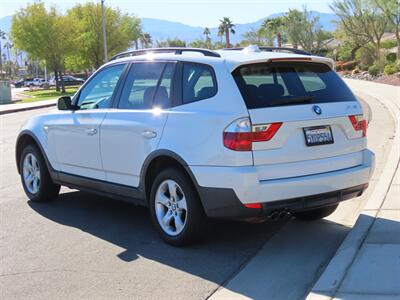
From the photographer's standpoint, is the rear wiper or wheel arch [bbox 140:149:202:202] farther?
wheel arch [bbox 140:149:202:202]

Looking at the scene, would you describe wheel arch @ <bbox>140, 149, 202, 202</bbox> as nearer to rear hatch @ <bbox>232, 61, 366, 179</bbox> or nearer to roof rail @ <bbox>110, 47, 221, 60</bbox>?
rear hatch @ <bbox>232, 61, 366, 179</bbox>

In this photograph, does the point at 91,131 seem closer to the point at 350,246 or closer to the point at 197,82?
the point at 197,82

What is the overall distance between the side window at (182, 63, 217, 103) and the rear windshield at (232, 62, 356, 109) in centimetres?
26

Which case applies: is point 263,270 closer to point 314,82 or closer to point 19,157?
point 314,82

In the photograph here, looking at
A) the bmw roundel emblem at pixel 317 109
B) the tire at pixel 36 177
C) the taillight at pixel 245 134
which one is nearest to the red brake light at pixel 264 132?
the taillight at pixel 245 134

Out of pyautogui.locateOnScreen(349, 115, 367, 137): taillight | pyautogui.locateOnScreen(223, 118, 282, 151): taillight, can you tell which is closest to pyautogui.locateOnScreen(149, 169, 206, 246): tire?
pyautogui.locateOnScreen(223, 118, 282, 151): taillight

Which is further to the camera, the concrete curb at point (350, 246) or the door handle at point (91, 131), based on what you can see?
the door handle at point (91, 131)

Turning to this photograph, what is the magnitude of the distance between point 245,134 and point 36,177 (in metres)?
3.84

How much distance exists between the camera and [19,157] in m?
8.12

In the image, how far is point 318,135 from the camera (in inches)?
207

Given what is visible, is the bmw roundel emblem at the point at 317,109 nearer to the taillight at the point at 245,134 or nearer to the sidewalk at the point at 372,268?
the taillight at the point at 245,134

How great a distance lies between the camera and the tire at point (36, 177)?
7570mm

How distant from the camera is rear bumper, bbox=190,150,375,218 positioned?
4.93 m

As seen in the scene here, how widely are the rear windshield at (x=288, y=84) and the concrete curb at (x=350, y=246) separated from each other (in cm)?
122
